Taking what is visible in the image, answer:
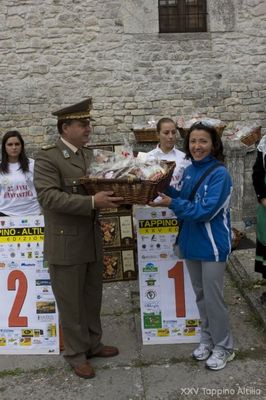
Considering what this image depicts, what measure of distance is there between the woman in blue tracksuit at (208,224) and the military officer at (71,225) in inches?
23.6

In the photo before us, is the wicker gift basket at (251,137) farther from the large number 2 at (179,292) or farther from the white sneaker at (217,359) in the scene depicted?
the white sneaker at (217,359)

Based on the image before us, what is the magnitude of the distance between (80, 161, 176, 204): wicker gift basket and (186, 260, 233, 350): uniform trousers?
2.33 feet

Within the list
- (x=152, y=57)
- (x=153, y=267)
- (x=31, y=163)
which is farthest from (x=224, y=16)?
(x=153, y=267)

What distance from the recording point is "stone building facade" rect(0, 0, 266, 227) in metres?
9.85

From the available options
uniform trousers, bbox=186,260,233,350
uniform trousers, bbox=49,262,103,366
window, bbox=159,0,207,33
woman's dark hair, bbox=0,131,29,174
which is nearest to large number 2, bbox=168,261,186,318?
uniform trousers, bbox=186,260,233,350

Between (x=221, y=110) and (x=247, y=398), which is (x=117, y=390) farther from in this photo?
(x=221, y=110)

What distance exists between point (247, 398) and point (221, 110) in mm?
8138

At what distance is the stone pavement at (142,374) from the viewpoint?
310 cm

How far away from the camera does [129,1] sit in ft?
32.2

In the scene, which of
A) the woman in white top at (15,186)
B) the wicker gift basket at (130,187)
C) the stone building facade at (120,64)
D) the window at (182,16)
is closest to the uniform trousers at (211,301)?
the wicker gift basket at (130,187)

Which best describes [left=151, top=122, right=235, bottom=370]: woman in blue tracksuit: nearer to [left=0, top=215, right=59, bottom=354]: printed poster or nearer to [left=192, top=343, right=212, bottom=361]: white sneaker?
[left=192, top=343, right=212, bottom=361]: white sneaker

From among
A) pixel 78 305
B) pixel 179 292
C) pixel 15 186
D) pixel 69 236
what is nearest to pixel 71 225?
pixel 69 236

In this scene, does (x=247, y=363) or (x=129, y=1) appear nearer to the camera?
(x=247, y=363)

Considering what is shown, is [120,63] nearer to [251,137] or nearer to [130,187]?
[251,137]
